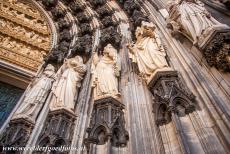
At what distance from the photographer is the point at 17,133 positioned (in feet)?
11.5

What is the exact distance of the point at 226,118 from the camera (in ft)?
8.58

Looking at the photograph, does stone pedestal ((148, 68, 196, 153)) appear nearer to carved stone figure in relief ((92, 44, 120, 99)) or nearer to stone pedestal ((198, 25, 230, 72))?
stone pedestal ((198, 25, 230, 72))

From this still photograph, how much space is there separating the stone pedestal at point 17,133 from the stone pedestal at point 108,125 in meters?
0.86

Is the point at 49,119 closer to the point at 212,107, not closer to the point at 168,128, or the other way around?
the point at 168,128

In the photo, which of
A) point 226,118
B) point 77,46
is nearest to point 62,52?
point 77,46

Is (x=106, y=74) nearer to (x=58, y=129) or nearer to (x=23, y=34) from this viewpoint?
(x=58, y=129)

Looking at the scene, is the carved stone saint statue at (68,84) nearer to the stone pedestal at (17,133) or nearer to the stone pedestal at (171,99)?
the stone pedestal at (17,133)

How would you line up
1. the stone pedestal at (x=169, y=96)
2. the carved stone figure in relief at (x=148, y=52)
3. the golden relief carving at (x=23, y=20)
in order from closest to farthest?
the stone pedestal at (x=169, y=96) → the carved stone figure in relief at (x=148, y=52) → the golden relief carving at (x=23, y=20)

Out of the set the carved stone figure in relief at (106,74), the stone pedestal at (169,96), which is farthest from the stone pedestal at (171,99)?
the carved stone figure in relief at (106,74)

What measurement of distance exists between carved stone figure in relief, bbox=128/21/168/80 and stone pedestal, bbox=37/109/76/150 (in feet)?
3.73

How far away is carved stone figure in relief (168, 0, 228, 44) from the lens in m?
3.64

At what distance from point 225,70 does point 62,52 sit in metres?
3.32

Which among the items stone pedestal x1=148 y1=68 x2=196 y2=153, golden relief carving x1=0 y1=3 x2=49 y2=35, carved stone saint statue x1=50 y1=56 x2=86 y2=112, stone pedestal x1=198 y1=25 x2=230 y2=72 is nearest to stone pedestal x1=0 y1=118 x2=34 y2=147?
carved stone saint statue x1=50 y1=56 x2=86 y2=112

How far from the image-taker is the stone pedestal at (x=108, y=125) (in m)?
2.93
